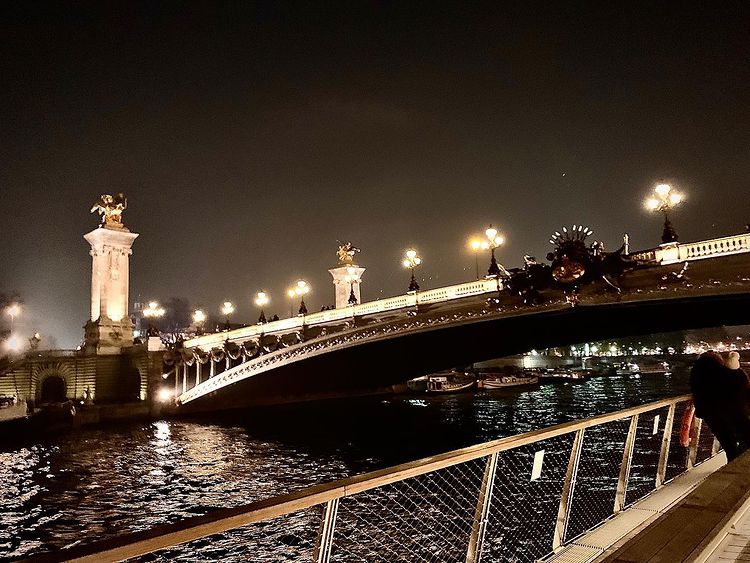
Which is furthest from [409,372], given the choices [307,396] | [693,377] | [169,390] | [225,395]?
[693,377]

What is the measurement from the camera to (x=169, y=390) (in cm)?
4638

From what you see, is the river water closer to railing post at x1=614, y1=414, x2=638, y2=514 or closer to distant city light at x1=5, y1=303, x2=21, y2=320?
railing post at x1=614, y1=414, x2=638, y2=514

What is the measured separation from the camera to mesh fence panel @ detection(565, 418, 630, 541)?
13.8 metres

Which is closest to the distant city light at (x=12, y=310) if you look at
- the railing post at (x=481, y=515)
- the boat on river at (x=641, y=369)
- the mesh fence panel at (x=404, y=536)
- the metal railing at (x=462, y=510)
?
the metal railing at (x=462, y=510)

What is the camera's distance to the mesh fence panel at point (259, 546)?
42.7 ft

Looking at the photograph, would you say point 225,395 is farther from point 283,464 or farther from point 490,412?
point 283,464

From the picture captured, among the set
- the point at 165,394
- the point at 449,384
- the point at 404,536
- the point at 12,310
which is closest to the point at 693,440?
the point at 404,536

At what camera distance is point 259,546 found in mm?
13555

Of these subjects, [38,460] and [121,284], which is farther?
[121,284]

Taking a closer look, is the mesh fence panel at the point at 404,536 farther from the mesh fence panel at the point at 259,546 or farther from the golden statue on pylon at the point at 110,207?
the golden statue on pylon at the point at 110,207

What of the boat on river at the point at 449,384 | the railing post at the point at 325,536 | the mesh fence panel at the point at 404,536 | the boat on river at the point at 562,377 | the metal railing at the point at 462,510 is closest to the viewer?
the metal railing at the point at 462,510

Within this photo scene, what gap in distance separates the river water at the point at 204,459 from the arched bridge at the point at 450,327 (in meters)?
3.08

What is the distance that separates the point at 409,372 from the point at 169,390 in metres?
18.2

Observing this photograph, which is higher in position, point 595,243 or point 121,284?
point 121,284
